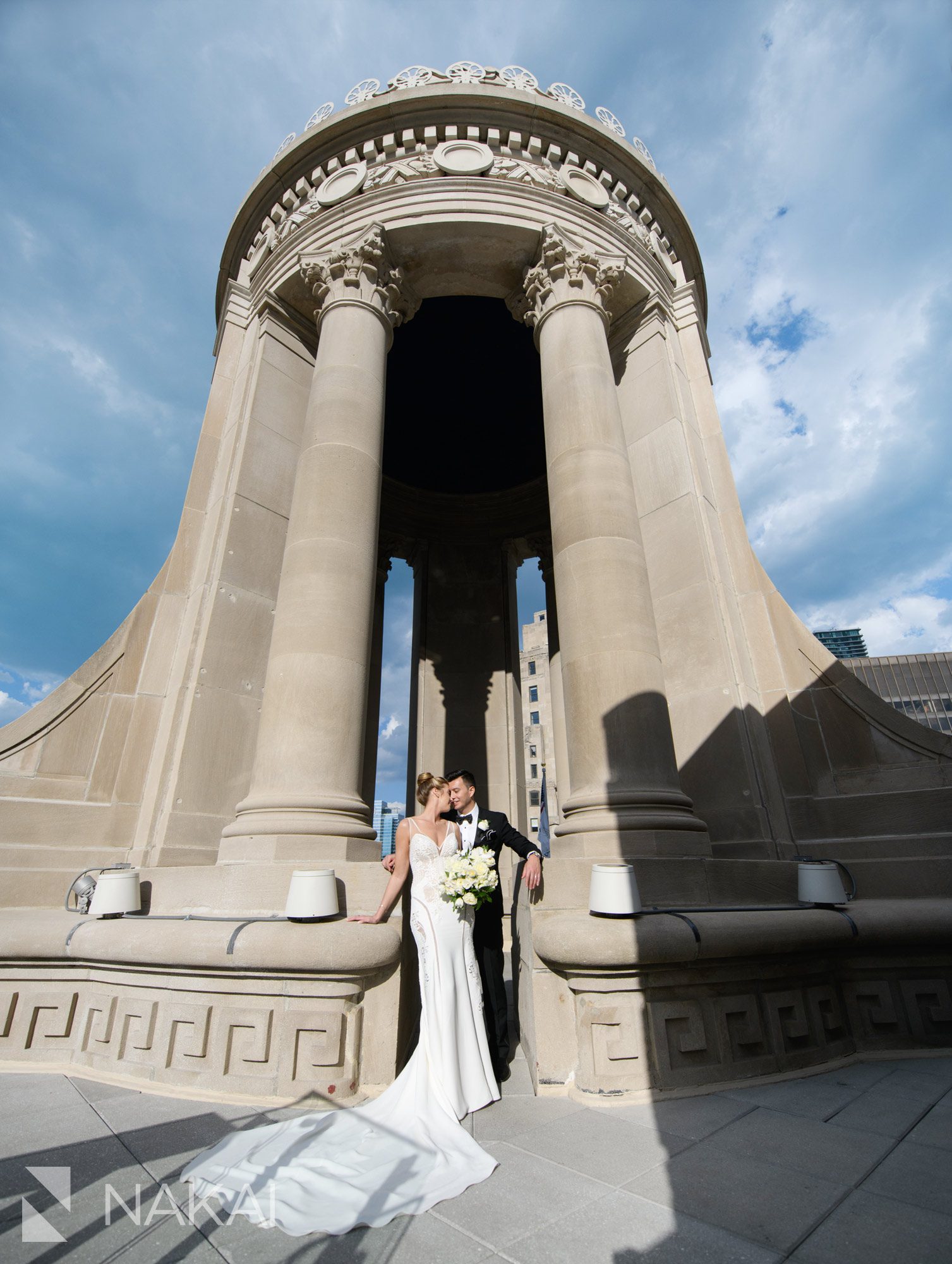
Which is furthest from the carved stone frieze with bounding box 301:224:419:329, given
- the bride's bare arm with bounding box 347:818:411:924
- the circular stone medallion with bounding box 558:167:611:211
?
the bride's bare arm with bounding box 347:818:411:924

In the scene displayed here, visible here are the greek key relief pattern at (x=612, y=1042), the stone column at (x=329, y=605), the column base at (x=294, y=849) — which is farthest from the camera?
the stone column at (x=329, y=605)

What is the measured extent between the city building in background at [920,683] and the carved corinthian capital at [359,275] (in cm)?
8583

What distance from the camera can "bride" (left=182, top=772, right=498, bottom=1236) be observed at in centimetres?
361

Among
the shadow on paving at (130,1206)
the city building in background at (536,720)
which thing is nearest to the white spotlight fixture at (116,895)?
the shadow on paving at (130,1206)

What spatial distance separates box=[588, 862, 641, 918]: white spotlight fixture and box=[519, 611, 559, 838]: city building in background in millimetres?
51470

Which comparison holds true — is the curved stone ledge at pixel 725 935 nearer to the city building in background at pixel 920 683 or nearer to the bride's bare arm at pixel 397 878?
the bride's bare arm at pixel 397 878

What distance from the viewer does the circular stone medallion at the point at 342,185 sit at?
1284 centimetres

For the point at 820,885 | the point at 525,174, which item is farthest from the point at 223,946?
the point at 525,174

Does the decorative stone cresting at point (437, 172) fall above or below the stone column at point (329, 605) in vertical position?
above

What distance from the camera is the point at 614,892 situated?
5910 mm

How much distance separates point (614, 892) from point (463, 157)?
14.6 metres

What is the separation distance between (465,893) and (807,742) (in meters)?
6.90

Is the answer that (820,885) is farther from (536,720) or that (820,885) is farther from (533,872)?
(536,720)

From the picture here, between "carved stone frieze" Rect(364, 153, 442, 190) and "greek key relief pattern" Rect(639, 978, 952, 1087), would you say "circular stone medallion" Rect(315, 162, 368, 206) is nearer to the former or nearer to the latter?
"carved stone frieze" Rect(364, 153, 442, 190)
